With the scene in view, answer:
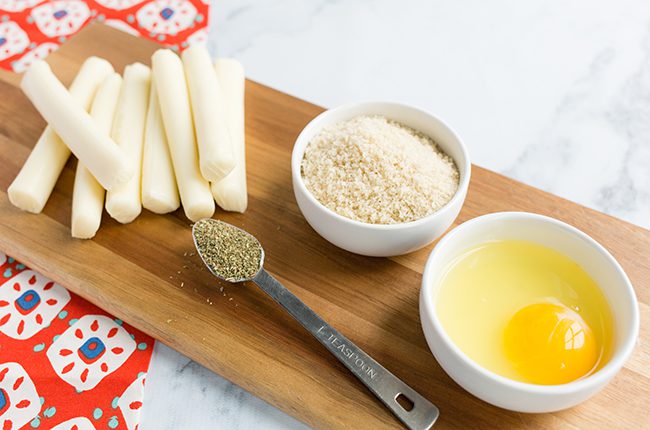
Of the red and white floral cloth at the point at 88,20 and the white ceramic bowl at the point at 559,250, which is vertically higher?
the white ceramic bowl at the point at 559,250

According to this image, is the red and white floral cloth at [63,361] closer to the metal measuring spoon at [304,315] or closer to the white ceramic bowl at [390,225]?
the metal measuring spoon at [304,315]

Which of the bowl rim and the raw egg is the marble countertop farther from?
the raw egg

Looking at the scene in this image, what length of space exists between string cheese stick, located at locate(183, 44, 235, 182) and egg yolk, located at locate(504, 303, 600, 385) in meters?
0.82

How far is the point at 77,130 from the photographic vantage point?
1692mm

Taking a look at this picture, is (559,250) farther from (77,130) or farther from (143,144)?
(77,130)

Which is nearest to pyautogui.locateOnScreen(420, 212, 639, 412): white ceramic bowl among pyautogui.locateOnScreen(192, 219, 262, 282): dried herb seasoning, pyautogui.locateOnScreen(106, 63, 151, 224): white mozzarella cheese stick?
pyautogui.locateOnScreen(192, 219, 262, 282): dried herb seasoning

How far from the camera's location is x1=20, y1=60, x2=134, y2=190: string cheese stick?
1.64m

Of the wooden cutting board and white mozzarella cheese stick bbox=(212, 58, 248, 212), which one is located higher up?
white mozzarella cheese stick bbox=(212, 58, 248, 212)

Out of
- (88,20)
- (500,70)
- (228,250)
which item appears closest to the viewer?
(228,250)

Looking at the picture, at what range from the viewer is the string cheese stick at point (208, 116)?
1.63m

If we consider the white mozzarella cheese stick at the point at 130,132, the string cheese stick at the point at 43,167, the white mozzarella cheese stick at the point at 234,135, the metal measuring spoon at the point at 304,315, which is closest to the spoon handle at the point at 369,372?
the metal measuring spoon at the point at 304,315

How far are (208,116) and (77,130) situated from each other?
35 cm

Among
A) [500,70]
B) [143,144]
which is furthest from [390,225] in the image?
[500,70]

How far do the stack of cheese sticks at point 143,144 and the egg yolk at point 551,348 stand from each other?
0.80 m
